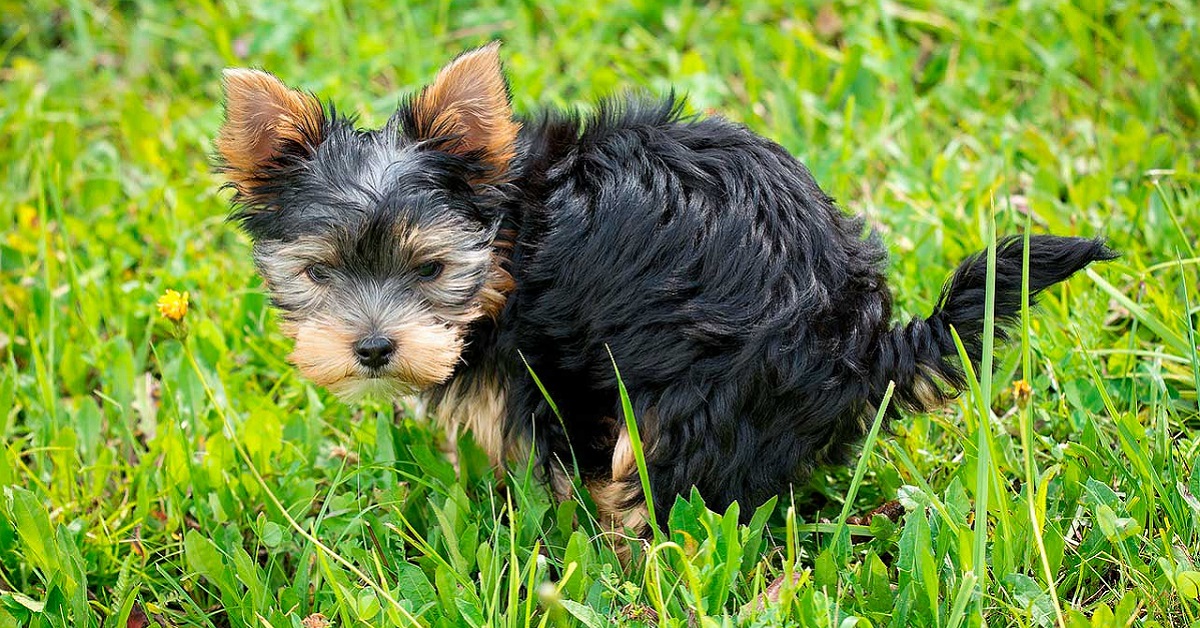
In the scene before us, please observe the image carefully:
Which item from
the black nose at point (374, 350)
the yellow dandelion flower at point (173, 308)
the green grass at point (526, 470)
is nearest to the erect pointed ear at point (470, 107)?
the black nose at point (374, 350)

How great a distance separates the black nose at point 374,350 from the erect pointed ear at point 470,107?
59cm

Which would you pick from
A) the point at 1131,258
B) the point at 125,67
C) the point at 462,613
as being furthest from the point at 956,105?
the point at 125,67

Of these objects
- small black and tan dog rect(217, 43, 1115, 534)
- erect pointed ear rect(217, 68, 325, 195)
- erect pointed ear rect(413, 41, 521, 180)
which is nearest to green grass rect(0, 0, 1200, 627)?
small black and tan dog rect(217, 43, 1115, 534)

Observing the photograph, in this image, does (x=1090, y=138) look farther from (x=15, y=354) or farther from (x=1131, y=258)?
(x=15, y=354)

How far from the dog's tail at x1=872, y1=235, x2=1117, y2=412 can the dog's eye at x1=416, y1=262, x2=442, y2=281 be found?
1251mm

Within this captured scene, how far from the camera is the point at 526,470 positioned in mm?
3502

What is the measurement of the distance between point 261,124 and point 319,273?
0.46 m

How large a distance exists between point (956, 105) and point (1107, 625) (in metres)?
3.30

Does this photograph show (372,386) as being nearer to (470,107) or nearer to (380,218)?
(380,218)

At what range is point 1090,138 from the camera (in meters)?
5.26

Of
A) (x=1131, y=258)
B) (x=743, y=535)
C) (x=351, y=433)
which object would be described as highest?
(x=1131, y=258)

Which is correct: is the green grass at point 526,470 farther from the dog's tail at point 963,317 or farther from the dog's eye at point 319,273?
the dog's eye at point 319,273

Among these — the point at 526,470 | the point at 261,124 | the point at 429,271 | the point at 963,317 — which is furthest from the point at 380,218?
the point at 963,317

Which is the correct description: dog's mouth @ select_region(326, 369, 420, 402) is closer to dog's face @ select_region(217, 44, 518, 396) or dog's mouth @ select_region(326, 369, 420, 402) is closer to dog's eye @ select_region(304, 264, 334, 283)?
dog's face @ select_region(217, 44, 518, 396)
